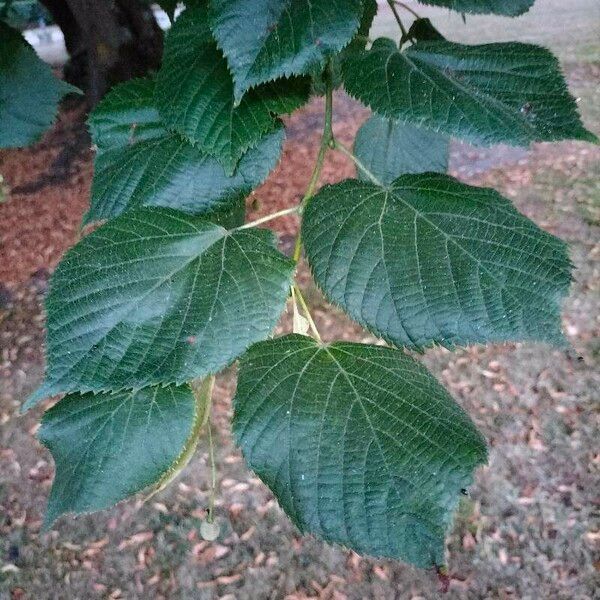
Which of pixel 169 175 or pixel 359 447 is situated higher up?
pixel 169 175

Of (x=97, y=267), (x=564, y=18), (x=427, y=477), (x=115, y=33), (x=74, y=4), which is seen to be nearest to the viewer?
(x=427, y=477)

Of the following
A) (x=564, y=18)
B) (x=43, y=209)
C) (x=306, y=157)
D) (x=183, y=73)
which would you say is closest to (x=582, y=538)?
(x=183, y=73)

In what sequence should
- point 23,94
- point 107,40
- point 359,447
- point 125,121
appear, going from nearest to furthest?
point 359,447
point 125,121
point 23,94
point 107,40

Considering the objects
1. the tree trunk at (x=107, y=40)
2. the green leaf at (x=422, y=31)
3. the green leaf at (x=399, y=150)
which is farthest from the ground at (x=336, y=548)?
the tree trunk at (x=107, y=40)

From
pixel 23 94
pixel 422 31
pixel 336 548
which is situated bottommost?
pixel 336 548

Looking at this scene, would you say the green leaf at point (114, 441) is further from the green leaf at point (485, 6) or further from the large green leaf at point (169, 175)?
the green leaf at point (485, 6)

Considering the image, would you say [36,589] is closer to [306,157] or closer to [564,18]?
[306,157]

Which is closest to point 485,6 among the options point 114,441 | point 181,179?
point 181,179

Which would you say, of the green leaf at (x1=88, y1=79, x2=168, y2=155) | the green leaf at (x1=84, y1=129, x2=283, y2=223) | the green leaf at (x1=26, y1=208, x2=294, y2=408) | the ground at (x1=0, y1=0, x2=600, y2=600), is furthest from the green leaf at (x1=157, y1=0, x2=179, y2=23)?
the ground at (x1=0, y1=0, x2=600, y2=600)

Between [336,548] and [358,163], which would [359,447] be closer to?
[358,163]
